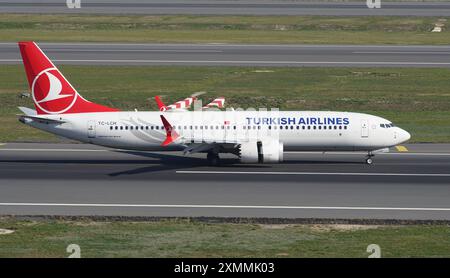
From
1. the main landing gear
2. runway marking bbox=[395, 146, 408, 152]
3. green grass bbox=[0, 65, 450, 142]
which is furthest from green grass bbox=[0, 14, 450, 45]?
the main landing gear

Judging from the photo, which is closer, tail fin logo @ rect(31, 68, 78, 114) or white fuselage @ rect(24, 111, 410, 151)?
white fuselage @ rect(24, 111, 410, 151)

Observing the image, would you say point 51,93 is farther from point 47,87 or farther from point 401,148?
point 401,148

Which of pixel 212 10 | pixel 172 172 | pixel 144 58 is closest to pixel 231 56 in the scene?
pixel 144 58

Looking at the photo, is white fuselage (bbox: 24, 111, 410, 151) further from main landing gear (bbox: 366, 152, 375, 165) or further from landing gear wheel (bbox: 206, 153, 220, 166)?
landing gear wheel (bbox: 206, 153, 220, 166)

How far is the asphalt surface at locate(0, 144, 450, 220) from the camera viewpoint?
49.4 meters

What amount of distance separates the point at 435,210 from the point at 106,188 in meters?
19.3

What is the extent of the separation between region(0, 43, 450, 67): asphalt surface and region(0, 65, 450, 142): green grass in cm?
364

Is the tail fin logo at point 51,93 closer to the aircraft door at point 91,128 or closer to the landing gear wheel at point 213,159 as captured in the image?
the aircraft door at point 91,128

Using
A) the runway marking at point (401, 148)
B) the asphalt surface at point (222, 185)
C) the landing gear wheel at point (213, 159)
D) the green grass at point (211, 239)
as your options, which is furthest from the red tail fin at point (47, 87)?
the runway marking at point (401, 148)

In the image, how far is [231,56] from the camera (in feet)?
364

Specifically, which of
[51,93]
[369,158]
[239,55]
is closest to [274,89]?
[239,55]

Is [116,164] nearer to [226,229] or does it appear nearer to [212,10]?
[226,229]

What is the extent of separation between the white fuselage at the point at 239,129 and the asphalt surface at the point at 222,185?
158cm

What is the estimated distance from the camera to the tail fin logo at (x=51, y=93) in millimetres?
63219
